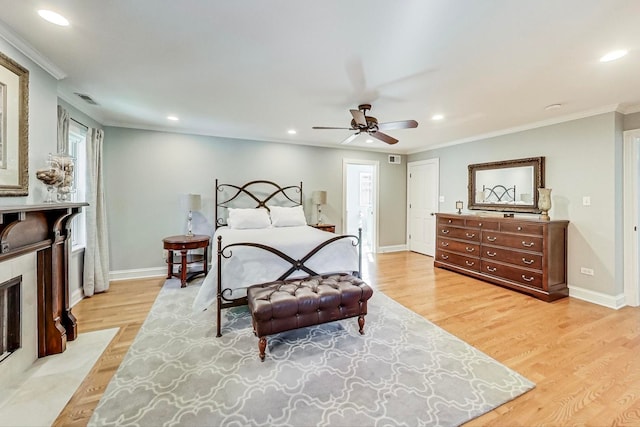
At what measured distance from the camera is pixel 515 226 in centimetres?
400

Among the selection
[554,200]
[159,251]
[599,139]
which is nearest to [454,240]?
[554,200]

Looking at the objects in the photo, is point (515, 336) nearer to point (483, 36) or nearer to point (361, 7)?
point (483, 36)

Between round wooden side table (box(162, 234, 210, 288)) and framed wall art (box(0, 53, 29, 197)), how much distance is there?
198 cm

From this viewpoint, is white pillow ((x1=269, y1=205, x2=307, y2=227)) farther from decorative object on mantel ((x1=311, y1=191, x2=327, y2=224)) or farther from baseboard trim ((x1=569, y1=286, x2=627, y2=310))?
baseboard trim ((x1=569, y1=286, x2=627, y2=310))

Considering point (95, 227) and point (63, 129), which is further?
A: point (95, 227)

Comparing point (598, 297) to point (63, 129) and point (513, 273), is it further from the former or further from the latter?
point (63, 129)

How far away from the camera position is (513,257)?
4043 mm

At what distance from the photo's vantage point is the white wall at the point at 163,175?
4.43 m

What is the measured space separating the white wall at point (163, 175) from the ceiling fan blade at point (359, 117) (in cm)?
265

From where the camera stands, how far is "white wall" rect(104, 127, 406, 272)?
443 centimetres

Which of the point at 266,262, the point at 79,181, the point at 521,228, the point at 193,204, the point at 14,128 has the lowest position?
the point at 266,262

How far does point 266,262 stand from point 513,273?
3.63 meters

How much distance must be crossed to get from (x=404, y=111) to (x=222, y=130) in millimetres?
3040

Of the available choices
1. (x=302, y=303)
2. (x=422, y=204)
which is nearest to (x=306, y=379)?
(x=302, y=303)
